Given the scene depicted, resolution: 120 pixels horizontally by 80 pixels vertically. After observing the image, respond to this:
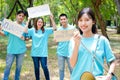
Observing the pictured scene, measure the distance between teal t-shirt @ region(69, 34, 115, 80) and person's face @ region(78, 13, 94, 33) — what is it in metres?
0.11

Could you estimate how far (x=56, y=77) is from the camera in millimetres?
8633

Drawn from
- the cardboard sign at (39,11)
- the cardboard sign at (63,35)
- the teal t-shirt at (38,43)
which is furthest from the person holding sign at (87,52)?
the cardboard sign at (39,11)

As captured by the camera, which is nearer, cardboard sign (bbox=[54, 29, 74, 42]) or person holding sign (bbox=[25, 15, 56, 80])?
cardboard sign (bbox=[54, 29, 74, 42])

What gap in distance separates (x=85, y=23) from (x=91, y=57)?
347mm

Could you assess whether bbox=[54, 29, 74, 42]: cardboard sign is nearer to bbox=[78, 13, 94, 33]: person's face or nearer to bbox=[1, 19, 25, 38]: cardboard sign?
bbox=[1, 19, 25, 38]: cardboard sign

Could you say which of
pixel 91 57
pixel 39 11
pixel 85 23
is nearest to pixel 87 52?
pixel 91 57

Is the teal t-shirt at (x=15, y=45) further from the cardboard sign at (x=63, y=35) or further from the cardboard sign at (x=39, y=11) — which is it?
the cardboard sign at (x=63, y=35)

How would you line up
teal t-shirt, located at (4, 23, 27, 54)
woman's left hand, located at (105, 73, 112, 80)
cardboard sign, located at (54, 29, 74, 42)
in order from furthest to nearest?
teal t-shirt, located at (4, 23, 27, 54) → cardboard sign, located at (54, 29, 74, 42) → woman's left hand, located at (105, 73, 112, 80)

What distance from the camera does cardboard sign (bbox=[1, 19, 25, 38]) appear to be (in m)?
6.62

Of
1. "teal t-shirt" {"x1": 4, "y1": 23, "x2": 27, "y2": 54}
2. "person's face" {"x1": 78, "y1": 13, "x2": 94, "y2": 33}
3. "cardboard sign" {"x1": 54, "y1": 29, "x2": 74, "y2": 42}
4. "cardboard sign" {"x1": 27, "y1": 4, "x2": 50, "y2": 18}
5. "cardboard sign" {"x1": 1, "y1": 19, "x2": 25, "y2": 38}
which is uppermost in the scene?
"cardboard sign" {"x1": 27, "y1": 4, "x2": 50, "y2": 18}

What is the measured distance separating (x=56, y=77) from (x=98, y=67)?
19.1 ft

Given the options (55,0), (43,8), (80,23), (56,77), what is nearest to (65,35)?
(43,8)

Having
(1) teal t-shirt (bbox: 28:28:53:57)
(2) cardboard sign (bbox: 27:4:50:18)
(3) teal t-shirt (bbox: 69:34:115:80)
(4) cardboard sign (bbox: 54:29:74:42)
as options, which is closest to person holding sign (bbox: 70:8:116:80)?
(3) teal t-shirt (bbox: 69:34:115:80)

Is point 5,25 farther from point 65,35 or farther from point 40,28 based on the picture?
point 65,35
